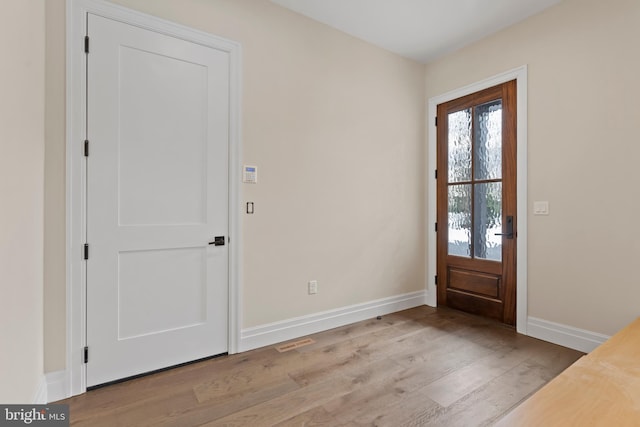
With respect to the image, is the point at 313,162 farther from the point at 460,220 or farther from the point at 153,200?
the point at 460,220

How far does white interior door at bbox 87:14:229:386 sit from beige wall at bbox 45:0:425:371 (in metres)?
0.18

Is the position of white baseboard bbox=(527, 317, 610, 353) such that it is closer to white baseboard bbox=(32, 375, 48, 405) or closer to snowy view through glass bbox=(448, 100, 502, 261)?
snowy view through glass bbox=(448, 100, 502, 261)

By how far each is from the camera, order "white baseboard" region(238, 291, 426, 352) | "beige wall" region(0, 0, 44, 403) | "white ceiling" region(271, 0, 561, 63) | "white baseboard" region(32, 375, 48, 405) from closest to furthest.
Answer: "beige wall" region(0, 0, 44, 403) < "white baseboard" region(32, 375, 48, 405) < "white baseboard" region(238, 291, 426, 352) < "white ceiling" region(271, 0, 561, 63)

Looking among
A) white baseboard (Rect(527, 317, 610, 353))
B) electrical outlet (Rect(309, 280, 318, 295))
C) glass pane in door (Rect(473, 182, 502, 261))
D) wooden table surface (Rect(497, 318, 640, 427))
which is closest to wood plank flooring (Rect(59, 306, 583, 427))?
white baseboard (Rect(527, 317, 610, 353))

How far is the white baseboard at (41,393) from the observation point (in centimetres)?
165

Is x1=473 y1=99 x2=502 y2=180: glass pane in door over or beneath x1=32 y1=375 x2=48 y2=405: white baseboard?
over

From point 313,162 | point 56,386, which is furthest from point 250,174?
point 56,386

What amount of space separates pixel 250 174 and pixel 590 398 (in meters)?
2.32

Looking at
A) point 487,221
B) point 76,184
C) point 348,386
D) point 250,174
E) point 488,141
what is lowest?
point 348,386

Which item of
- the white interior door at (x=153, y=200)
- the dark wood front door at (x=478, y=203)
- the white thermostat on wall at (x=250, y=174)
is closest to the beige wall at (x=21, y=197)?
→ the white interior door at (x=153, y=200)

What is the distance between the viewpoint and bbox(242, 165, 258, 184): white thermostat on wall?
2.52 metres

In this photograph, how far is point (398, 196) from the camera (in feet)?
11.8

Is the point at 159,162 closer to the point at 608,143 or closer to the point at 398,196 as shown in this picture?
the point at 398,196

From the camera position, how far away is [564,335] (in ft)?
8.55
